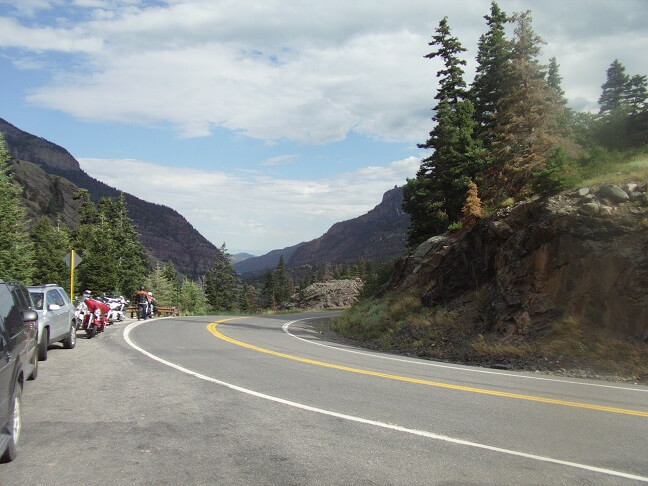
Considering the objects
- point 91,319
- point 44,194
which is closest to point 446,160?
point 91,319

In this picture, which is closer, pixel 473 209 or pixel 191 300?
pixel 473 209

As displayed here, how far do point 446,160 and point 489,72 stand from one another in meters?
9.48

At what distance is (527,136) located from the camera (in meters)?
21.5

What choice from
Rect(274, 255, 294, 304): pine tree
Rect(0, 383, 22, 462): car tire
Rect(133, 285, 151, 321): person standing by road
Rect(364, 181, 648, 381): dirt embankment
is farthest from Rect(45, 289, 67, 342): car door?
Rect(274, 255, 294, 304): pine tree

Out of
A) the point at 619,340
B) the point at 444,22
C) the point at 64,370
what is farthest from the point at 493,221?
the point at 444,22

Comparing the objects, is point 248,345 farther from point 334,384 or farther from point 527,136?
point 527,136

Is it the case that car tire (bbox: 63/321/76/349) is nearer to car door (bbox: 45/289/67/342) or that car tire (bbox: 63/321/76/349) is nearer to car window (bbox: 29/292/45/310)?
car door (bbox: 45/289/67/342)

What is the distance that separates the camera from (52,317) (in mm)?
13008

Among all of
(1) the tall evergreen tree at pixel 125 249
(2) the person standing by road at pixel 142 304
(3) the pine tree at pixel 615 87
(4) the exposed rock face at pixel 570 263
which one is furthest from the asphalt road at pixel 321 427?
(1) the tall evergreen tree at pixel 125 249

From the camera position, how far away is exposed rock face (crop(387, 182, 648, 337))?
519 inches

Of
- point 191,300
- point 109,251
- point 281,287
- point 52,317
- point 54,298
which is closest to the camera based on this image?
point 52,317

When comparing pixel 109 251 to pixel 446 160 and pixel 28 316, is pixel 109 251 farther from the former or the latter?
pixel 28 316

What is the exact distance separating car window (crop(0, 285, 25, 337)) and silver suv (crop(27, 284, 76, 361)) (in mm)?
5416

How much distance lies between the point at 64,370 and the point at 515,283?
41.6ft
